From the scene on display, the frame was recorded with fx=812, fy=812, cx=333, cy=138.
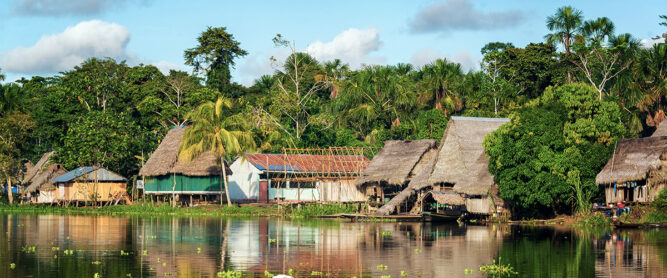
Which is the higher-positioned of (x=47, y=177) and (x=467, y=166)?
(x=467, y=166)

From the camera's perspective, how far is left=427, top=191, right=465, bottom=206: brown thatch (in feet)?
139

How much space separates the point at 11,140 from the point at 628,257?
57368mm

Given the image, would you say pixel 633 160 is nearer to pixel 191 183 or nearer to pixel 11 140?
pixel 191 183

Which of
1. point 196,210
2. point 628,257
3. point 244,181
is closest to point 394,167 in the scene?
point 196,210

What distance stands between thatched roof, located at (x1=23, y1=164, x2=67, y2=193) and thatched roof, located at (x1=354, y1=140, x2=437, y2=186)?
93.4ft

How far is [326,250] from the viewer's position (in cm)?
2745

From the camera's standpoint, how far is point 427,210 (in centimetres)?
4603

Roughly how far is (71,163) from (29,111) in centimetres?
1757

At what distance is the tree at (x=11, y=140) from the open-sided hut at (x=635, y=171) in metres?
48.3

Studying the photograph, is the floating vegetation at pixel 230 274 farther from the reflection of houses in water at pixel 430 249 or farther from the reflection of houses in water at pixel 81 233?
the reflection of houses in water at pixel 81 233

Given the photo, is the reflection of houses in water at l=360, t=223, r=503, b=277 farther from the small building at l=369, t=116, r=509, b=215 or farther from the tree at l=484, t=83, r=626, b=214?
the small building at l=369, t=116, r=509, b=215

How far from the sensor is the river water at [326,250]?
22.2 meters

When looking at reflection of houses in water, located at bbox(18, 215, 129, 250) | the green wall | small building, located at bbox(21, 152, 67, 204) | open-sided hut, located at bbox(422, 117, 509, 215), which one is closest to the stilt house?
open-sided hut, located at bbox(422, 117, 509, 215)

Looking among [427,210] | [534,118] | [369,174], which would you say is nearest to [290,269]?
[534,118]
